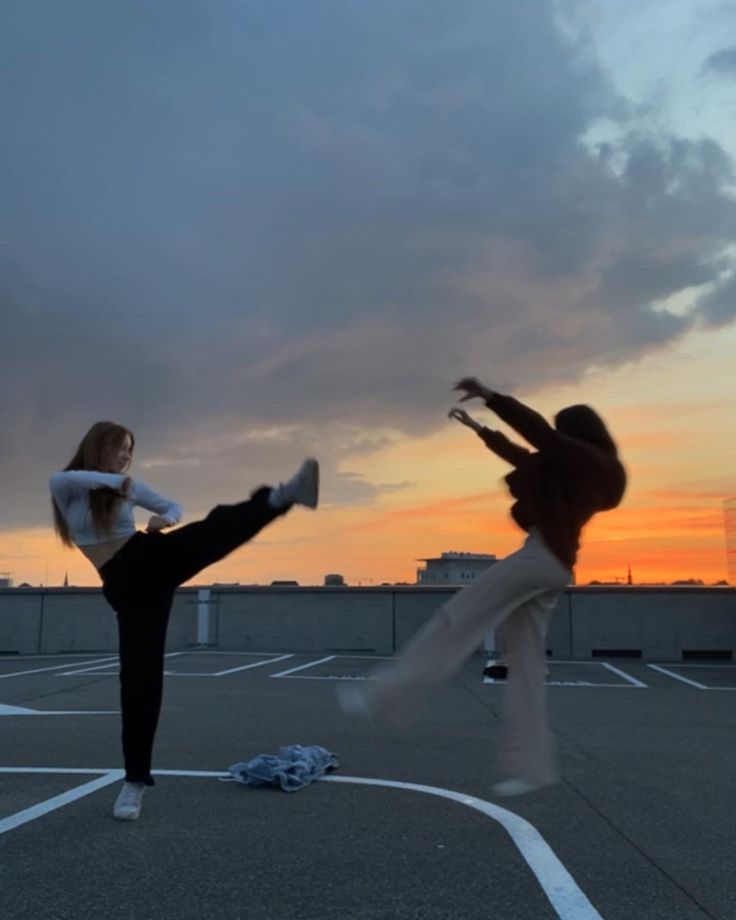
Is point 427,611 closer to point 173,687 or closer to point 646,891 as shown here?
point 173,687

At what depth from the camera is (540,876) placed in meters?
3.47

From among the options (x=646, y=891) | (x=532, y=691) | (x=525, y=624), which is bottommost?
(x=646, y=891)

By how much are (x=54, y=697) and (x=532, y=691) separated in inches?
294

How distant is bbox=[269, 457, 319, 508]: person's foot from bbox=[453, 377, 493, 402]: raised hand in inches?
34.1

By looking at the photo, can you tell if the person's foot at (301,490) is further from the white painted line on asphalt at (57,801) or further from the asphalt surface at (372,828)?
the white painted line on asphalt at (57,801)

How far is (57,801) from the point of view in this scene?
4656 mm

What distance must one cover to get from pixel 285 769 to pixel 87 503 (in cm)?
198

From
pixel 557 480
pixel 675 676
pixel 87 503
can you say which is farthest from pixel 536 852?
pixel 675 676

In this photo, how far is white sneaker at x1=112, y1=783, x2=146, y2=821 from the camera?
4262mm

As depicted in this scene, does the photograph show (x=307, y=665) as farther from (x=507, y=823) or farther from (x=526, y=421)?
(x=526, y=421)

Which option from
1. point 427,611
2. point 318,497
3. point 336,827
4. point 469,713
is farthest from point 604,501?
point 427,611

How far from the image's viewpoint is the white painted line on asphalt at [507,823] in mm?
3201

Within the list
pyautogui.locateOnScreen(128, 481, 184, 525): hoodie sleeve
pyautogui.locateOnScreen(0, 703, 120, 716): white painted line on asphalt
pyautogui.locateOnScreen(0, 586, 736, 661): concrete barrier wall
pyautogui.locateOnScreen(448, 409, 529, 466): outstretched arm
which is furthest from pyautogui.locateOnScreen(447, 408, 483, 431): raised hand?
pyautogui.locateOnScreen(0, 586, 736, 661): concrete barrier wall

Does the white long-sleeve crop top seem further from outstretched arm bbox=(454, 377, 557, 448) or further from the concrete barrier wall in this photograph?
the concrete barrier wall
